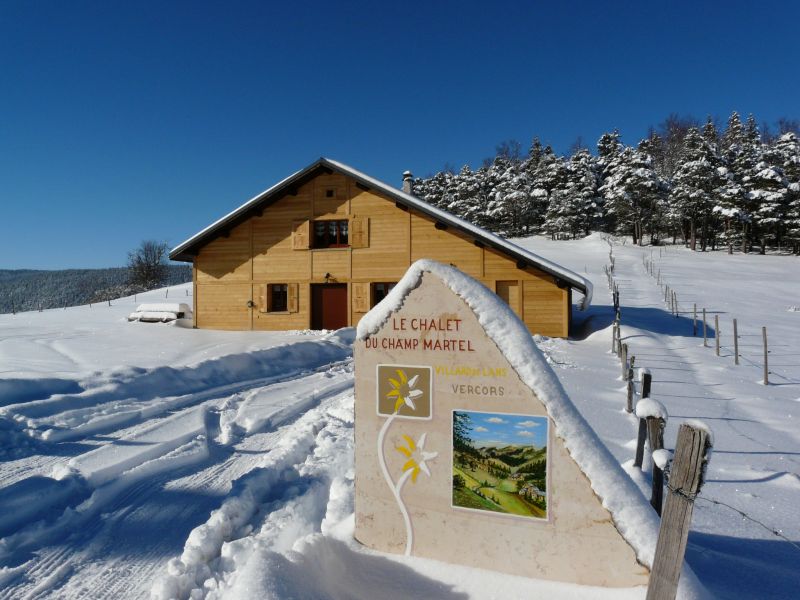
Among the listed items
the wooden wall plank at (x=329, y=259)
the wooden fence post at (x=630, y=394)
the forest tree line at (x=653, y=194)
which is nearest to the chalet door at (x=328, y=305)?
the wooden wall plank at (x=329, y=259)

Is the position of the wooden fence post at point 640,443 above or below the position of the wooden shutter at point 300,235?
below

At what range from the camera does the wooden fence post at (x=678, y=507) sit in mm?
2117

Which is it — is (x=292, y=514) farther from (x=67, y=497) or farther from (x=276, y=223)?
(x=276, y=223)

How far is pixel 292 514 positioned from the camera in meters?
4.20

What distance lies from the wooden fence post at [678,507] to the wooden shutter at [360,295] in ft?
53.9

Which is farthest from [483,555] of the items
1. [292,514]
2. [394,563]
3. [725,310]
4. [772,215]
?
[772,215]

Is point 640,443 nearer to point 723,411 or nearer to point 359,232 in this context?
point 723,411

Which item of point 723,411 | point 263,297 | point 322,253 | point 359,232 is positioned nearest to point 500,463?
point 723,411

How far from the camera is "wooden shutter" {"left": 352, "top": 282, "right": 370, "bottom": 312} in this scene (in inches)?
728

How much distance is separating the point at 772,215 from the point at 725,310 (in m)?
30.2

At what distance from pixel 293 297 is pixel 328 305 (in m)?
1.57

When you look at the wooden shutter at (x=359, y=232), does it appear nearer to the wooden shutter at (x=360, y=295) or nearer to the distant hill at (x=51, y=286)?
the wooden shutter at (x=360, y=295)

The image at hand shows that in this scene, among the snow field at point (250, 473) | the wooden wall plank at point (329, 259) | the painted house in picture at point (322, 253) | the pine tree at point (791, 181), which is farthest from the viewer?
the pine tree at point (791, 181)

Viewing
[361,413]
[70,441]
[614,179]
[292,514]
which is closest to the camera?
[361,413]
